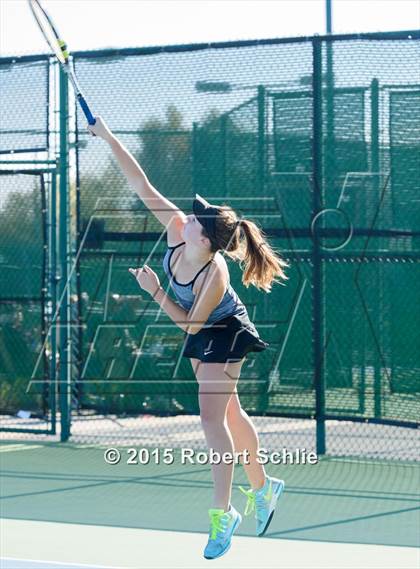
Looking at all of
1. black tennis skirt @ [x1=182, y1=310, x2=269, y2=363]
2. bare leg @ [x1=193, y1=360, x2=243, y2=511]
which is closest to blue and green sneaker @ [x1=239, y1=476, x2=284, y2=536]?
bare leg @ [x1=193, y1=360, x2=243, y2=511]

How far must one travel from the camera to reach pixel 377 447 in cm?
971

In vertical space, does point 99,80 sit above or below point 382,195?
above

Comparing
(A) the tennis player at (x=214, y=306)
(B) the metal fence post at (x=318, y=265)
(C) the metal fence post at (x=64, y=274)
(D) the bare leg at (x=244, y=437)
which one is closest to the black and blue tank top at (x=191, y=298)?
(A) the tennis player at (x=214, y=306)

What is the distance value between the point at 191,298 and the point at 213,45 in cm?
477

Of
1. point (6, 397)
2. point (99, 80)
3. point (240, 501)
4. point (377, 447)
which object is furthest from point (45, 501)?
point (99, 80)

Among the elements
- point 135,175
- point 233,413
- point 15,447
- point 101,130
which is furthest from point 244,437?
point 15,447

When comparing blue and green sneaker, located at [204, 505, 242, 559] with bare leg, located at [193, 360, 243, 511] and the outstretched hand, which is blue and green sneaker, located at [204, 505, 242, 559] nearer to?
bare leg, located at [193, 360, 243, 511]

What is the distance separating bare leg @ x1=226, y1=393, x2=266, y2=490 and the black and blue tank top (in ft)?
1.25

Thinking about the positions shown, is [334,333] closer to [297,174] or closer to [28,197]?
[297,174]

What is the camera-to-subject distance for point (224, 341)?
5105 millimetres

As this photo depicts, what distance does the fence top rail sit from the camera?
8.83 m

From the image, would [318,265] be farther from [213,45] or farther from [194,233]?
[194,233]

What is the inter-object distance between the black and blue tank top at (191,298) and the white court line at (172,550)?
1726mm

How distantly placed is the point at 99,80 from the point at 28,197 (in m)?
1.20
